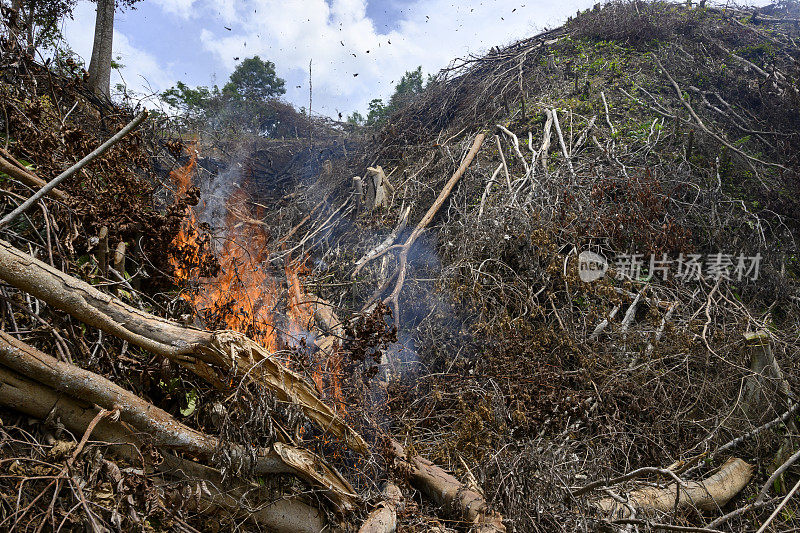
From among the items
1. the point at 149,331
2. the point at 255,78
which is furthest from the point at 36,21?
the point at 255,78

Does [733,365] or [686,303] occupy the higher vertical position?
[686,303]

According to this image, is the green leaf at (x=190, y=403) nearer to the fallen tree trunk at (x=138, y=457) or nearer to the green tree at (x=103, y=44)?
the fallen tree trunk at (x=138, y=457)

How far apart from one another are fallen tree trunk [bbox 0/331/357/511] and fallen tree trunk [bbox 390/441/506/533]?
0.70 metres

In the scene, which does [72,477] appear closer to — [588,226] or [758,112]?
[588,226]

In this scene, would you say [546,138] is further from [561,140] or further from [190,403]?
[190,403]

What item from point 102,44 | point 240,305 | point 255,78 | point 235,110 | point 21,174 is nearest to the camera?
point 21,174

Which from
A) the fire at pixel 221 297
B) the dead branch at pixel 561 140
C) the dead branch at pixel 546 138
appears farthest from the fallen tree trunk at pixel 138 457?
the dead branch at pixel 546 138

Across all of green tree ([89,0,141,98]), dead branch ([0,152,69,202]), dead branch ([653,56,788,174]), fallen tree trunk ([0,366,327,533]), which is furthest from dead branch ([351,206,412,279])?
green tree ([89,0,141,98])

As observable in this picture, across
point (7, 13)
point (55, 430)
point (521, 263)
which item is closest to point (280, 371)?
point (55, 430)

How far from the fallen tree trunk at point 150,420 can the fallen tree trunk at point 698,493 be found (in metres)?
1.91

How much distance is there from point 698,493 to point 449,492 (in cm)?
189

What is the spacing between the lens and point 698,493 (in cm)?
320

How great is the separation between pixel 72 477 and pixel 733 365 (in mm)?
4571

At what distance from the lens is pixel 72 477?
6.29 ft
